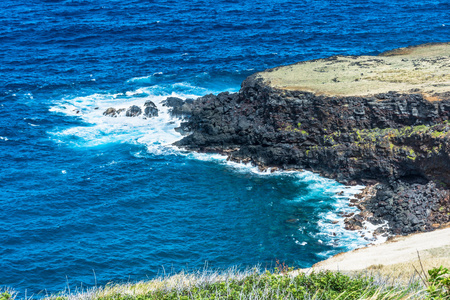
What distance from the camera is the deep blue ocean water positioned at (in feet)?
145

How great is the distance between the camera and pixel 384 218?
4638 centimetres

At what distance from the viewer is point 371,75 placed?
204 ft

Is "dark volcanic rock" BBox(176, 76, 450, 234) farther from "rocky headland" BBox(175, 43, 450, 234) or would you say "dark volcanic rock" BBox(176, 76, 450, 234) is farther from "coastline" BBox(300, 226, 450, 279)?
"coastline" BBox(300, 226, 450, 279)

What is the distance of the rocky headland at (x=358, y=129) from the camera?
47656mm

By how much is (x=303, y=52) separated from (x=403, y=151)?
43323mm

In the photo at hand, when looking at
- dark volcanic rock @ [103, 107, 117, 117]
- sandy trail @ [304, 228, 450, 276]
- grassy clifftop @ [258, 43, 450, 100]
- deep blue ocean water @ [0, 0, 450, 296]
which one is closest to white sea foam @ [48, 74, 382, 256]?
deep blue ocean water @ [0, 0, 450, 296]

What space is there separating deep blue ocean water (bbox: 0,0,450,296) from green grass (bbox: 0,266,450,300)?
14.8 m

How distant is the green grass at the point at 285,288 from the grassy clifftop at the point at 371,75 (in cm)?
3458

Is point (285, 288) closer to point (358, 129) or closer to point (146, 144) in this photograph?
point (358, 129)

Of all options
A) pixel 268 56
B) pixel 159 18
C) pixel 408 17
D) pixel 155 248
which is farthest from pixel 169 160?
pixel 408 17

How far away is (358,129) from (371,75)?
11.7 metres

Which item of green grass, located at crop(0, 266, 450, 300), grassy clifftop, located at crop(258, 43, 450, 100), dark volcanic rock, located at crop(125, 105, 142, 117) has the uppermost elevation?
green grass, located at crop(0, 266, 450, 300)

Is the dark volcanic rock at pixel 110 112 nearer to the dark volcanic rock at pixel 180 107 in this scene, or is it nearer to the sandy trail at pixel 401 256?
the dark volcanic rock at pixel 180 107

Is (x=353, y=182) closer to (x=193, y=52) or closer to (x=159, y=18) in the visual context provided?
(x=193, y=52)
